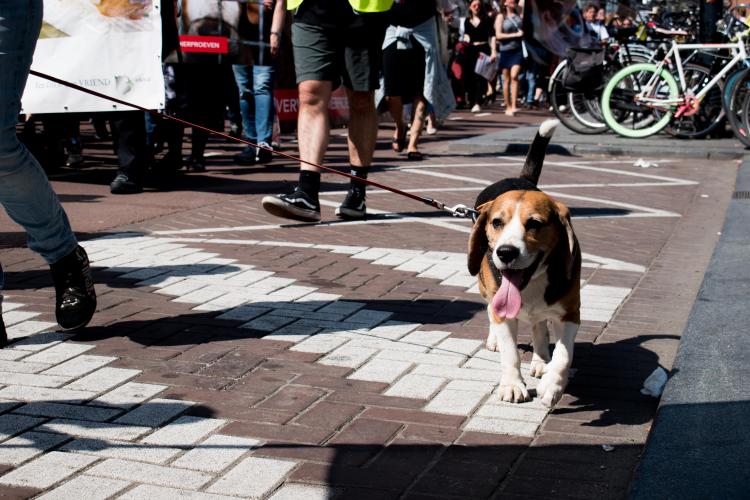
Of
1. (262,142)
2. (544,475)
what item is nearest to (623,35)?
(262,142)

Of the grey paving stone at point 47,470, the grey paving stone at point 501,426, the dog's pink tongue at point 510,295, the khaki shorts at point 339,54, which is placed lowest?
the grey paving stone at point 501,426

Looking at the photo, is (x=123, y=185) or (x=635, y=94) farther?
(x=635, y=94)

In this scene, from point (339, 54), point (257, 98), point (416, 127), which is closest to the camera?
point (339, 54)

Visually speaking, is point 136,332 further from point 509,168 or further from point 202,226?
point 509,168

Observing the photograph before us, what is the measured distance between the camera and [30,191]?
436 centimetres

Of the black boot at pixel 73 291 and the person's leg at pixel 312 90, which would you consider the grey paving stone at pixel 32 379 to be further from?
the person's leg at pixel 312 90

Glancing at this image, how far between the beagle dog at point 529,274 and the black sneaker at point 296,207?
3017mm

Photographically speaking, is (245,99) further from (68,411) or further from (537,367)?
(68,411)

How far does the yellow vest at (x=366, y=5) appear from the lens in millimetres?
6996

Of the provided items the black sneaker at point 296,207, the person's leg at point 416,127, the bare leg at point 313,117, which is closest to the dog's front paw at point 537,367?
the black sneaker at point 296,207

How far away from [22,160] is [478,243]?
6.07 ft

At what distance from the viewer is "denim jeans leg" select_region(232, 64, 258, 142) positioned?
1114 cm

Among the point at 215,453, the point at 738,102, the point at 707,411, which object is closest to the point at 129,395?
the point at 215,453

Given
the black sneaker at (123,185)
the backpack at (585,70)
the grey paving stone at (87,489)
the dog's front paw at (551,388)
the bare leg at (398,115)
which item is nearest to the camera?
the grey paving stone at (87,489)
